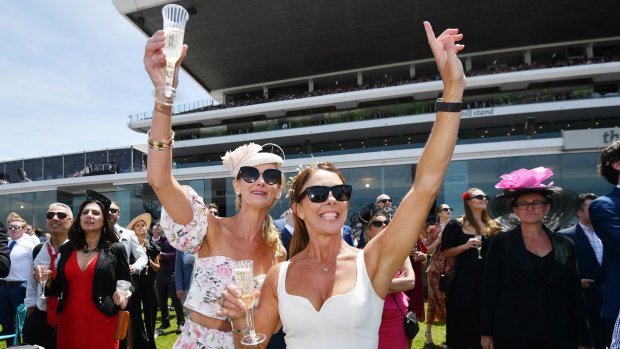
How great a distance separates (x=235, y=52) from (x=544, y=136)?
2612 centimetres

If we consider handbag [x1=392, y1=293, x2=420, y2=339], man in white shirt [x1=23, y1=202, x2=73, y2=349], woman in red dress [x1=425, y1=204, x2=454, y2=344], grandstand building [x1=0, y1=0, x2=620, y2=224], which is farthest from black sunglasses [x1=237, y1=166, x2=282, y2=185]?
grandstand building [x1=0, y1=0, x2=620, y2=224]

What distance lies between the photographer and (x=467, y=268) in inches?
194

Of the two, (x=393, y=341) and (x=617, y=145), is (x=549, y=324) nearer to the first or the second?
(x=393, y=341)

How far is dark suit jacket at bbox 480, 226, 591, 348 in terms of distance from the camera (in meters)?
3.20

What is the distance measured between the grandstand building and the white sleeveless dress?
732 inches

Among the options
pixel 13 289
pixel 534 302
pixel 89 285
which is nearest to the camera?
pixel 534 302

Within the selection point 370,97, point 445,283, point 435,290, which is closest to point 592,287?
point 445,283

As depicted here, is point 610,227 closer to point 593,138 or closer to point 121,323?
point 121,323

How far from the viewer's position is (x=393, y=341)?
3.52m

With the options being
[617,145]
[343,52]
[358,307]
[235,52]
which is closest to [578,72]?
[343,52]

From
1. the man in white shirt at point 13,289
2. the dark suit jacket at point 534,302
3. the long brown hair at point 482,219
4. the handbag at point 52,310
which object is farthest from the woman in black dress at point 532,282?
the man in white shirt at point 13,289

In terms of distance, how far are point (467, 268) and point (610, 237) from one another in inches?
80.4

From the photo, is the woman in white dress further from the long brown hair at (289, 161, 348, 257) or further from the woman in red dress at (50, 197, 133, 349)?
the woman in red dress at (50, 197, 133, 349)

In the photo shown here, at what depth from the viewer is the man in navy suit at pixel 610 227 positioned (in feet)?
9.86
